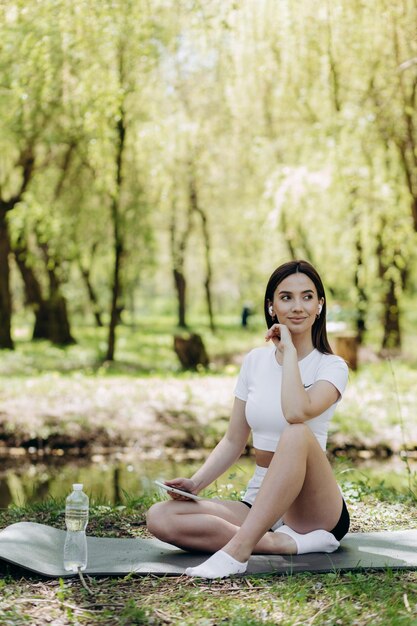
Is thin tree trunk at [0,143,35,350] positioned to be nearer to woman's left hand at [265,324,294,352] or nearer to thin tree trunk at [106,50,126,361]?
thin tree trunk at [106,50,126,361]

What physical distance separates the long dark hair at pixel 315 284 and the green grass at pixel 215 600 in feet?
3.19

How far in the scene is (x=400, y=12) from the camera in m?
7.93

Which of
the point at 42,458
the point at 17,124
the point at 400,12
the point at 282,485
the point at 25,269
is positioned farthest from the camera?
the point at 25,269

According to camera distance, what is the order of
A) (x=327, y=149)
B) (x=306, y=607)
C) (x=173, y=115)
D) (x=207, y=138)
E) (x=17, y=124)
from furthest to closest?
(x=207, y=138) → (x=173, y=115) → (x=17, y=124) → (x=327, y=149) → (x=306, y=607)

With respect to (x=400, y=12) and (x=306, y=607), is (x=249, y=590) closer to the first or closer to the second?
(x=306, y=607)

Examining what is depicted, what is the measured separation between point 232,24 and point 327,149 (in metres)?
3.00

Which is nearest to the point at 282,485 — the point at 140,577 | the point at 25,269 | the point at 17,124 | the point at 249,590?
the point at 249,590

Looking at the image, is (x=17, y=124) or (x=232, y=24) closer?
(x=232, y=24)

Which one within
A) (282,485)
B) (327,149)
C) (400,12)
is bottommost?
(282,485)

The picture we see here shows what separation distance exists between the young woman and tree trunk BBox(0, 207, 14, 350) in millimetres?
13285

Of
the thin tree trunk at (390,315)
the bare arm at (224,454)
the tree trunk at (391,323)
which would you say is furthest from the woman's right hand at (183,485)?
the tree trunk at (391,323)

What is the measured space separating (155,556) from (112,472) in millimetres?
4740

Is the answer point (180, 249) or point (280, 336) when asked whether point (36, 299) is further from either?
point (280, 336)

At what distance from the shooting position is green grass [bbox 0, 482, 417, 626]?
9.58 ft
